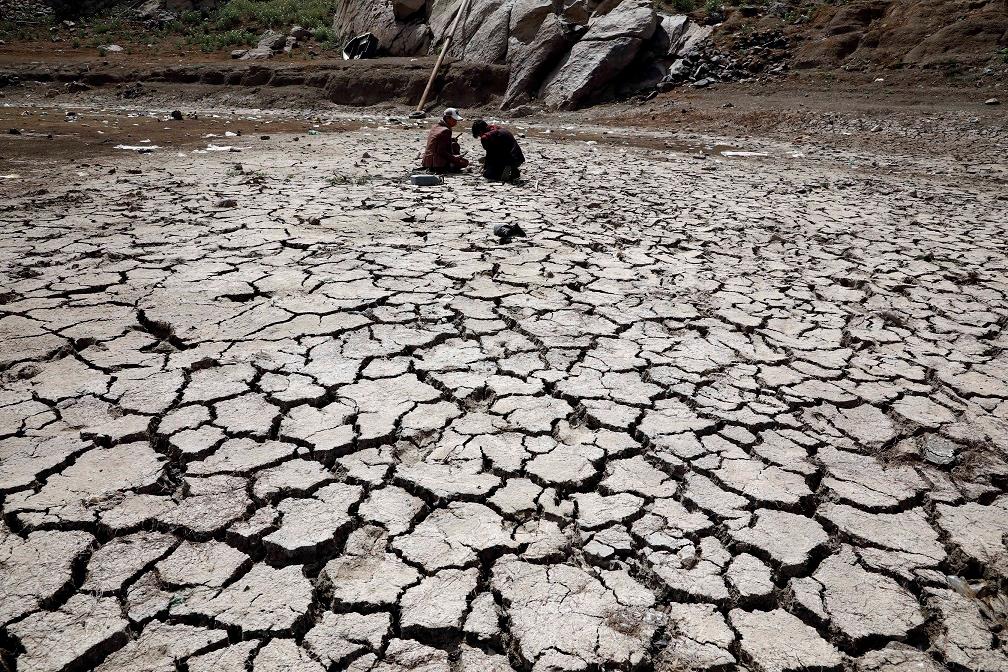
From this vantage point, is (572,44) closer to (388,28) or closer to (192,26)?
(388,28)

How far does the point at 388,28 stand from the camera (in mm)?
20656

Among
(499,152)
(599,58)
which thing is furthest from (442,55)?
(499,152)

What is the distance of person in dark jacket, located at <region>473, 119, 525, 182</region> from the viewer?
6.66 m

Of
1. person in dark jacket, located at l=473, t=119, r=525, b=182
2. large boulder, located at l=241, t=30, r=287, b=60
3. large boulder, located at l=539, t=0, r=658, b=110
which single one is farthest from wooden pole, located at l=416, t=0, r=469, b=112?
person in dark jacket, located at l=473, t=119, r=525, b=182

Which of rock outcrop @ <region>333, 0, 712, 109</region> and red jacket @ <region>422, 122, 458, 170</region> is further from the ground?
rock outcrop @ <region>333, 0, 712, 109</region>

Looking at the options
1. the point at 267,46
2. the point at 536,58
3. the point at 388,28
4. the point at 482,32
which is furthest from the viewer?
the point at 267,46

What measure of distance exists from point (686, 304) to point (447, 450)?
200 cm

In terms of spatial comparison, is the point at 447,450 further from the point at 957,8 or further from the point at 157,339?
the point at 957,8

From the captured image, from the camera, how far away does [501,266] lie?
409 centimetres

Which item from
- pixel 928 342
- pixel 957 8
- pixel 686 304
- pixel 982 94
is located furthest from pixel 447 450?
pixel 957 8

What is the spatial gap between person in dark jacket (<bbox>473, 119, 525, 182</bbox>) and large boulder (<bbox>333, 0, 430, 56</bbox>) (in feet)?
49.2

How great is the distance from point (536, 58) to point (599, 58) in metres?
1.83

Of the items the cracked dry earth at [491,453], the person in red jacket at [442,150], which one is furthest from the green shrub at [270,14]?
the cracked dry earth at [491,453]

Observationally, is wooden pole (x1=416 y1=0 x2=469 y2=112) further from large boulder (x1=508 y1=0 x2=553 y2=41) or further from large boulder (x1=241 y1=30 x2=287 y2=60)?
large boulder (x1=241 y1=30 x2=287 y2=60)
